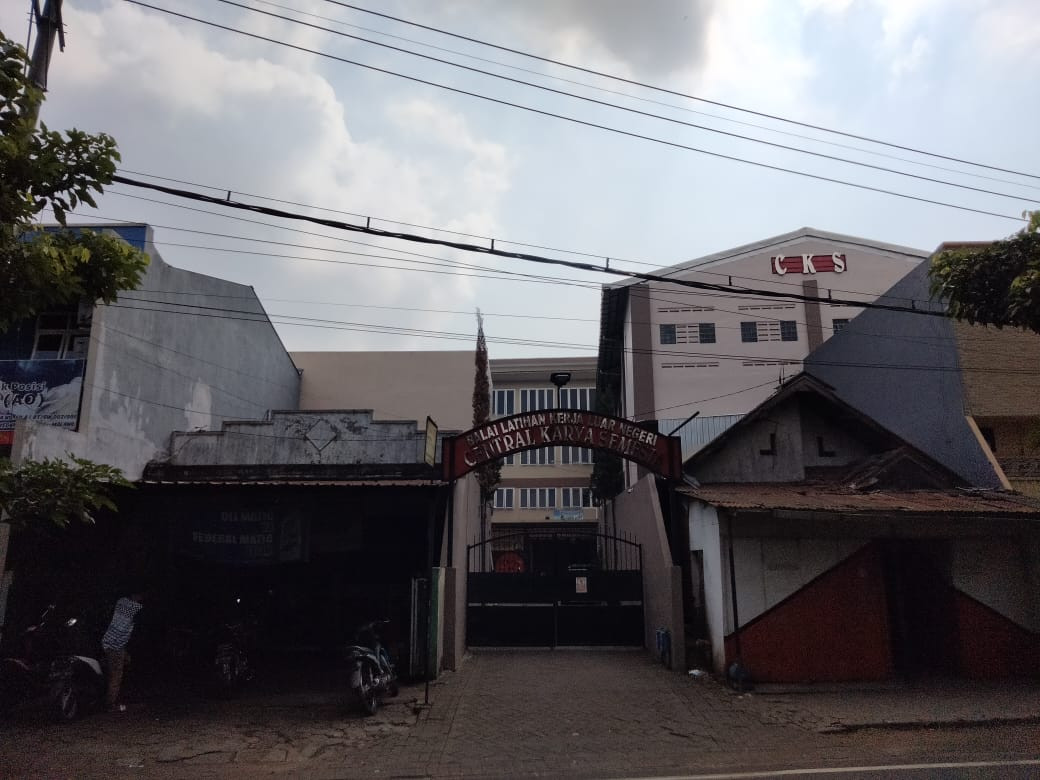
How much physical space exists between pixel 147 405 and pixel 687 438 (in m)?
20.7

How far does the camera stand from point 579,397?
4772cm

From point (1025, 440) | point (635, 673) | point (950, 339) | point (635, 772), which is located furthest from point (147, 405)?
point (1025, 440)

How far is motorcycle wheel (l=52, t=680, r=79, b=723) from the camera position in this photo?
9180 mm

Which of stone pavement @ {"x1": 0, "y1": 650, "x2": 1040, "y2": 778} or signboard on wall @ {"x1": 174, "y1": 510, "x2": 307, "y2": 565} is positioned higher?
signboard on wall @ {"x1": 174, "y1": 510, "x2": 307, "y2": 565}

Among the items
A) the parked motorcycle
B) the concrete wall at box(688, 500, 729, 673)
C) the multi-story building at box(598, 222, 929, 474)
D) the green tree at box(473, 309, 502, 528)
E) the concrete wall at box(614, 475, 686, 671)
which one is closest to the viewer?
the parked motorcycle

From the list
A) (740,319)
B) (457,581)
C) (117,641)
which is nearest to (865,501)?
(457,581)

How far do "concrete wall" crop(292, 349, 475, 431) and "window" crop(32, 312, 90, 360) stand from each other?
15.5 m

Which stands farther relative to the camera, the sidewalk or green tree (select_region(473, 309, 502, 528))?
green tree (select_region(473, 309, 502, 528))

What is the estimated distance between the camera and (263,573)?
1509 cm

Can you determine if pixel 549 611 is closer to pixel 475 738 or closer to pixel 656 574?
pixel 656 574

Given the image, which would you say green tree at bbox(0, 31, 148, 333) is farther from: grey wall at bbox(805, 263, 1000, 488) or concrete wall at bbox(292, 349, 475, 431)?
concrete wall at bbox(292, 349, 475, 431)

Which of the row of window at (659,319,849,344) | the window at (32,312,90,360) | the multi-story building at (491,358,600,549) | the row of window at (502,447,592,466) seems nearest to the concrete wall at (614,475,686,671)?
the window at (32,312,90,360)

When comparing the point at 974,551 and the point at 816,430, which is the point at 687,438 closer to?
the point at 816,430

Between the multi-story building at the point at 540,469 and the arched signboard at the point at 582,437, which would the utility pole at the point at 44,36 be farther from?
the multi-story building at the point at 540,469
